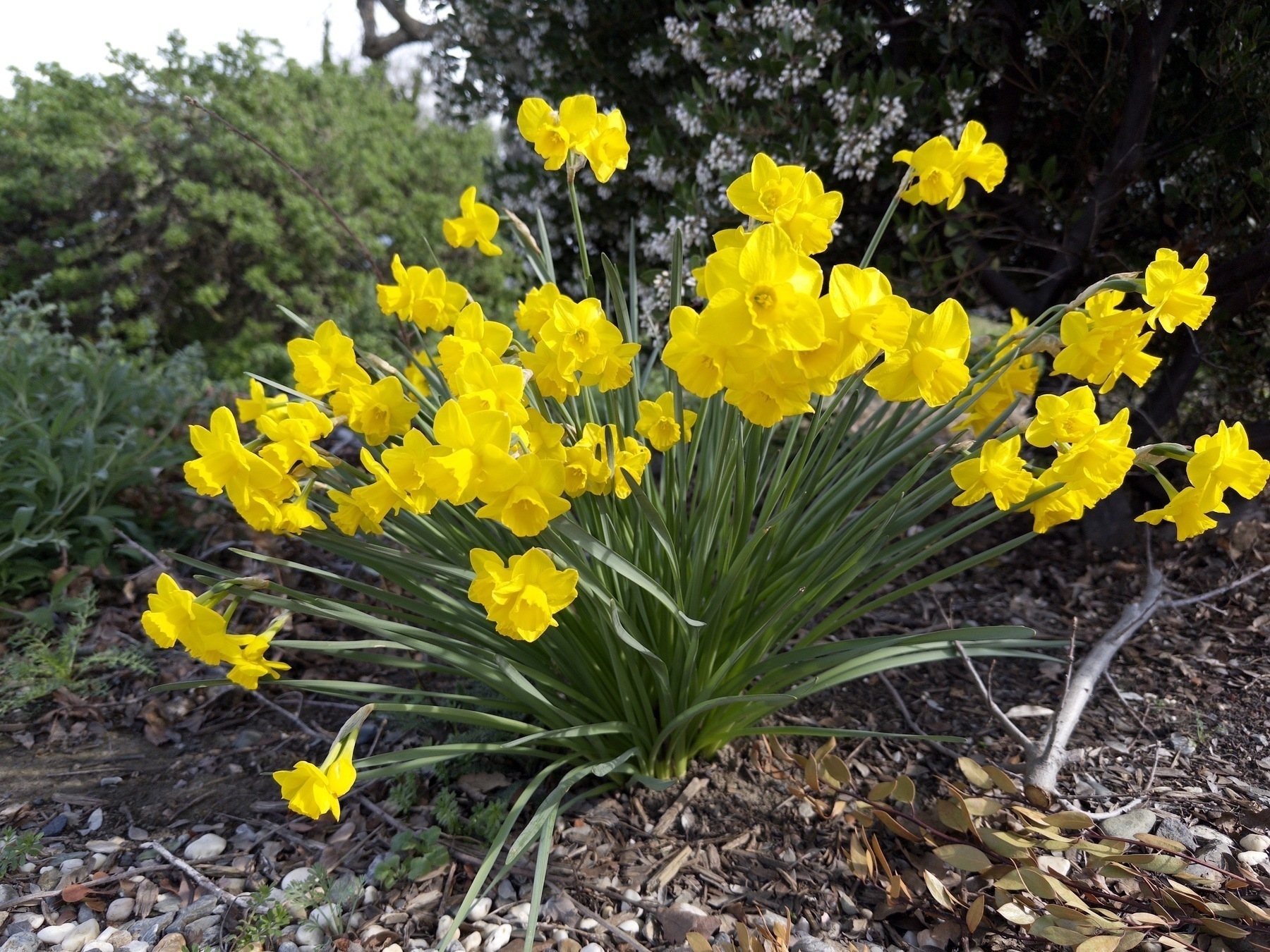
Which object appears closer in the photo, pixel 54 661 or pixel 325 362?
pixel 325 362

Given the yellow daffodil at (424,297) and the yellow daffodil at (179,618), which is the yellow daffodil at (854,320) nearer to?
the yellow daffodil at (424,297)

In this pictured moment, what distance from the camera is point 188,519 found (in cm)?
261

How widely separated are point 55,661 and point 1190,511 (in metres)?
2.43

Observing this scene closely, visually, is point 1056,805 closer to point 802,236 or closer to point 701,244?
point 802,236

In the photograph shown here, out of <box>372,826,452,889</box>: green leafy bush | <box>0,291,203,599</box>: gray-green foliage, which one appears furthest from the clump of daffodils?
<box>0,291,203,599</box>: gray-green foliage

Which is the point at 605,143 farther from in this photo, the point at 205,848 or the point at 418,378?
the point at 205,848

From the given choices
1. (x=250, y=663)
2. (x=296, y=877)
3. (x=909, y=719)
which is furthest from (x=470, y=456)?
(x=909, y=719)

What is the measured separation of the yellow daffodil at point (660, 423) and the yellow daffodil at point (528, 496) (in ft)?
1.07

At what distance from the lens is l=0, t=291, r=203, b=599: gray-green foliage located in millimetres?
2324

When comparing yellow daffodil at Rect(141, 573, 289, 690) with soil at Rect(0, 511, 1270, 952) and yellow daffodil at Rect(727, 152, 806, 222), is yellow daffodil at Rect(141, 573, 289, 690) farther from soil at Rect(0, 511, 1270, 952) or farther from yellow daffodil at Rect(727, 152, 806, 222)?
yellow daffodil at Rect(727, 152, 806, 222)

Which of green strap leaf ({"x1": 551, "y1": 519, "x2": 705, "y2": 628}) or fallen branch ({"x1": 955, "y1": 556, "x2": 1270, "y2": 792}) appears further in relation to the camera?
fallen branch ({"x1": 955, "y1": 556, "x2": 1270, "y2": 792})

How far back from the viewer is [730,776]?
1660 mm

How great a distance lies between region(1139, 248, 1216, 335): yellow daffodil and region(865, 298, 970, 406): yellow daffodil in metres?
0.38

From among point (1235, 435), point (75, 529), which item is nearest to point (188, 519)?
point (75, 529)
